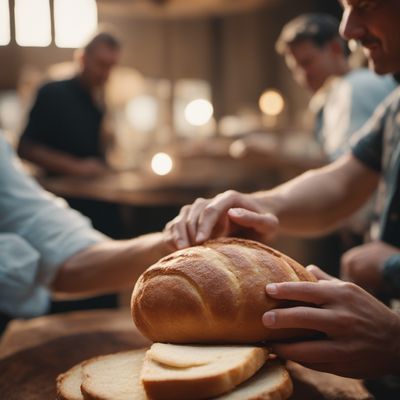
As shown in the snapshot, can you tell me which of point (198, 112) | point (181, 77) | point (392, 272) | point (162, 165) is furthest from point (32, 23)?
point (392, 272)

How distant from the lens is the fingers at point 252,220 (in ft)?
5.19

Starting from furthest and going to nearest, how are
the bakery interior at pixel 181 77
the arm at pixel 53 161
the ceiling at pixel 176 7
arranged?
the ceiling at pixel 176 7
the bakery interior at pixel 181 77
the arm at pixel 53 161

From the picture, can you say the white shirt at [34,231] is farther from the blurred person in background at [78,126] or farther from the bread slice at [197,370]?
the blurred person in background at [78,126]

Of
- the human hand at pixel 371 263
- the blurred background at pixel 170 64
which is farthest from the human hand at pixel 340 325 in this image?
the blurred background at pixel 170 64

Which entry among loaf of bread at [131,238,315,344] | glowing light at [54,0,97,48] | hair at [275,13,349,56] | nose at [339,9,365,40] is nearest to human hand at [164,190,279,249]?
loaf of bread at [131,238,315,344]

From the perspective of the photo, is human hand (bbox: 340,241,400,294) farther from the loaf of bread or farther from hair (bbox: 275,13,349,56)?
hair (bbox: 275,13,349,56)

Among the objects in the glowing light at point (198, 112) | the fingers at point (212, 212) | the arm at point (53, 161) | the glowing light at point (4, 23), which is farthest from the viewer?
the glowing light at point (198, 112)

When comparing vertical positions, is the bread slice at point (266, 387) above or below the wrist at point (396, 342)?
below

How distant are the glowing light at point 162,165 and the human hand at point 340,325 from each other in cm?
415

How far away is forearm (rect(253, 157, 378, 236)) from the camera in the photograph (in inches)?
81.5

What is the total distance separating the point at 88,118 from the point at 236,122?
659cm

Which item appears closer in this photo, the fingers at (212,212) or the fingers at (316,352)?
the fingers at (316,352)

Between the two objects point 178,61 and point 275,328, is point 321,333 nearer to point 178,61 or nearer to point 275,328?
point 275,328

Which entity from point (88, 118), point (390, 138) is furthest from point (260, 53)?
point (390, 138)
